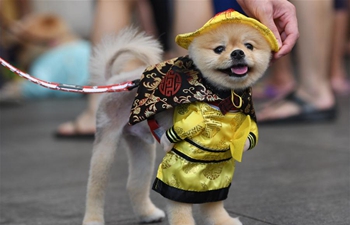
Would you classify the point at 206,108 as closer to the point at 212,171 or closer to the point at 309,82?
the point at 212,171

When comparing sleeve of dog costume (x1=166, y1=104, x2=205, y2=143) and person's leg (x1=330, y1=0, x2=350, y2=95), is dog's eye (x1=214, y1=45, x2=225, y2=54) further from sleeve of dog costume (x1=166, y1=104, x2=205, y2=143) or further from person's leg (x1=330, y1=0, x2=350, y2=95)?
person's leg (x1=330, y1=0, x2=350, y2=95)

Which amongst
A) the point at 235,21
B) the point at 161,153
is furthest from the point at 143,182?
the point at 161,153

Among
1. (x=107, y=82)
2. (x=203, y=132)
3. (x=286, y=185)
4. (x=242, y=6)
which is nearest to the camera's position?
(x=203, y=132)

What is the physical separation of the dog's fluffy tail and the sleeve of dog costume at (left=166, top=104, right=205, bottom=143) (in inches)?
21.0

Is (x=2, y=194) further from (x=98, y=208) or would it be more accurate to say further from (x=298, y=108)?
(x=298, y=108)

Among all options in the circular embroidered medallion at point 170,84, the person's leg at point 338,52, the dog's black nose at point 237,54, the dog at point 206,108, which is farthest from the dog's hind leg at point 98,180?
the person's leg at point 338,52

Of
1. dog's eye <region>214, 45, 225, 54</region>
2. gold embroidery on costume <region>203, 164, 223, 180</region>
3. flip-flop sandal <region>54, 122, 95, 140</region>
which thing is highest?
dog's eye <region>214, 45, 225, 54</region>

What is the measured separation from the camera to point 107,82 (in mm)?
3381

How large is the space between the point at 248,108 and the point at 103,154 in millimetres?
732

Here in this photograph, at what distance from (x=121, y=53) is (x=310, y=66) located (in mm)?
3331

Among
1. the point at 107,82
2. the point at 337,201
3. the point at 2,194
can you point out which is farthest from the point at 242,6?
the point at 2,194

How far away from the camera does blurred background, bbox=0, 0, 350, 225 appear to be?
3.56 m

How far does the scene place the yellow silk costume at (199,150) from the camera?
2729mm

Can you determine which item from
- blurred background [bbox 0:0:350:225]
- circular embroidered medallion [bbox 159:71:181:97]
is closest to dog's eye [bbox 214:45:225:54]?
circular embroidered medallion [bbox 159:71:181:97]
